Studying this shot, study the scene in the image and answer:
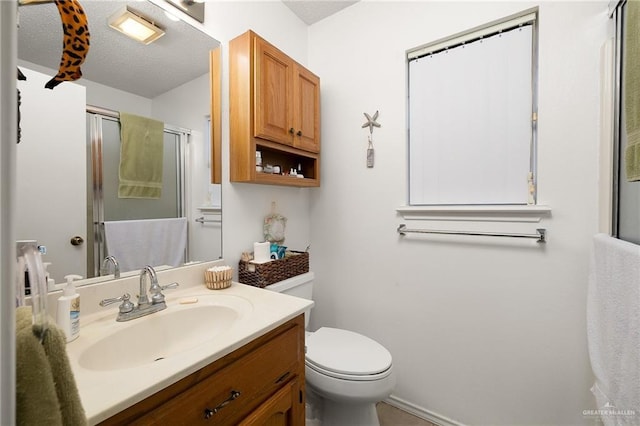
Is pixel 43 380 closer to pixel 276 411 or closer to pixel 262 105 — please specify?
pixel 276 411

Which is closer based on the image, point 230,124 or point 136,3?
point 136,3

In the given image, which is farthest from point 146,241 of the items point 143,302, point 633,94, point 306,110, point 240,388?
point 633,94

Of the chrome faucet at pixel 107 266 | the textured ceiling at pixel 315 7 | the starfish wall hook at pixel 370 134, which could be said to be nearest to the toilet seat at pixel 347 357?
the chrome faucet at pixel 107 266

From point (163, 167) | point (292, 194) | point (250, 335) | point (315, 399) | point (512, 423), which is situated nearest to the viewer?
point (250, 335)

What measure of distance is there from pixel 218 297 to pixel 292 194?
92 cm

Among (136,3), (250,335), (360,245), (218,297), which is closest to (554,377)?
(360,245)

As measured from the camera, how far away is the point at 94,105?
0.97 m

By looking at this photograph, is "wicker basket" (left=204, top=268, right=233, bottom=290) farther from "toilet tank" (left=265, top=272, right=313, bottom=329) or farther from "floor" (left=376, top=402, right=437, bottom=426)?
"floor" (left=376, top=402, right=437, bottom=426)

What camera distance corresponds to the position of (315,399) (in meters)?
1.44

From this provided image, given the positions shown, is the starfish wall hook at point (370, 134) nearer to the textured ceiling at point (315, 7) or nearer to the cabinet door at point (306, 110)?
the cabinet door at point (306, 110)

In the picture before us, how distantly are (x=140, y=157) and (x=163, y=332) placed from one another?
0.69 meters

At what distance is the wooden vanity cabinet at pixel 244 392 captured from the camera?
0.61 meters

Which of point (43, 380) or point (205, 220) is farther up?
point (205, 220)

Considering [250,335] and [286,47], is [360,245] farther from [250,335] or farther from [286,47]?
[286,47]
